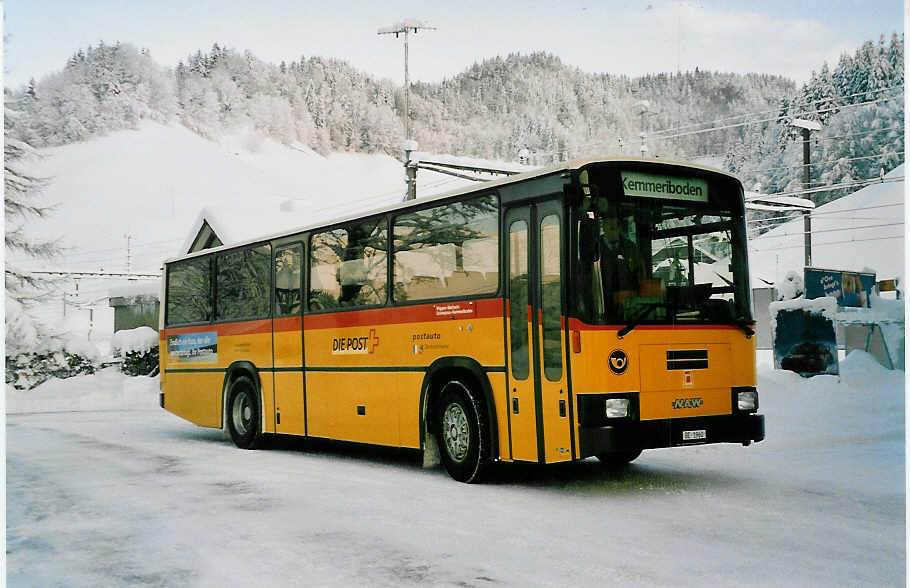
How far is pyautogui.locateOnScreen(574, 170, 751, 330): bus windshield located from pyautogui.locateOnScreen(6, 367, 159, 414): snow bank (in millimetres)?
21186

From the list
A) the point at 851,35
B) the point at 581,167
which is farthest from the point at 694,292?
the point at 851,35

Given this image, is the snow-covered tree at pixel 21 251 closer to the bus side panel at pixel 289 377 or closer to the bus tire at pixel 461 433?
the bus side panel at pixel 289 377

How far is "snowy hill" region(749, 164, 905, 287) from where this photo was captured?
215 feet

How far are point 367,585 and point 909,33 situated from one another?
598 cm

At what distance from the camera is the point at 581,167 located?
9602 mm

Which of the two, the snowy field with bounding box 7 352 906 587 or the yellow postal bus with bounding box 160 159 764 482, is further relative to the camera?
the yellow postal bus with bounding box 160 159 764 482

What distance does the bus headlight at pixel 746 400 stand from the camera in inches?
398

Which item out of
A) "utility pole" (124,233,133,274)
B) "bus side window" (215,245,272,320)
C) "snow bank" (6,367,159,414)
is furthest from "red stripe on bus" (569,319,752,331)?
"utility pole" (124,233,133,274)

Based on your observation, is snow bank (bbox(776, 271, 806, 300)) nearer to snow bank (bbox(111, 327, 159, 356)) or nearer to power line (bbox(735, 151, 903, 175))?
snow bank (bbox(111, 327, 159, 356))

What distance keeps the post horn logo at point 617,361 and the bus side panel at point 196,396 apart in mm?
8621

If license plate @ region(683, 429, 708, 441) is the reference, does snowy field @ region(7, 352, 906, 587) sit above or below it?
below

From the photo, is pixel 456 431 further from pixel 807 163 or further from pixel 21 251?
pixel 807 163

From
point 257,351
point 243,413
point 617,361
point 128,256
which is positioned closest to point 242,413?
point 243,413

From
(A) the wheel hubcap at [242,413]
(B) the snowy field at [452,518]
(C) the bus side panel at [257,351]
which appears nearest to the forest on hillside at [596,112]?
(C) the bus side panel at [257,351]
